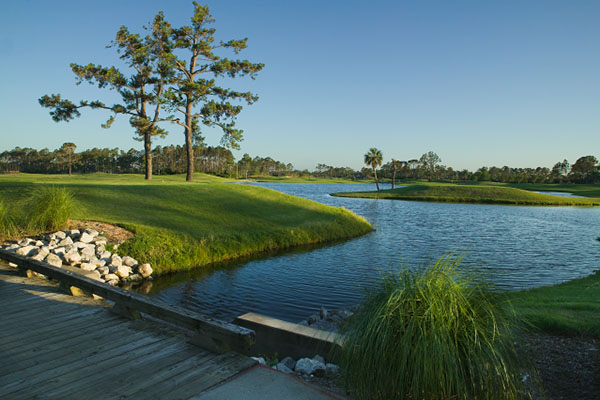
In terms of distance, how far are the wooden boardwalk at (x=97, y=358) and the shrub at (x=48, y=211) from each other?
7.84 m

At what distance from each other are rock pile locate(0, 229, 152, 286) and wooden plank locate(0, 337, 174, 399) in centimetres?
586

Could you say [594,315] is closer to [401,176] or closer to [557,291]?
[557,291]

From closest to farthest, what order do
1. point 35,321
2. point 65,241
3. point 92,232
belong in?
point 35,321 → point 65,241 → point 92,232

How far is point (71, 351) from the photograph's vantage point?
4.91m

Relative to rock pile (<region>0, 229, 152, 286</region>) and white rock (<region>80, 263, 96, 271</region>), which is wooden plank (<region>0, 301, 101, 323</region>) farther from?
white rock (<region>80, 263, 96, 271</region>)

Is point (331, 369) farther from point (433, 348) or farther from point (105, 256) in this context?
point (105, 256)

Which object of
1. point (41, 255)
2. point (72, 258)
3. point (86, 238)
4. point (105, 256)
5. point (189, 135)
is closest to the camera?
point (41, 255)

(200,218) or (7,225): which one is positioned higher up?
(7,225)

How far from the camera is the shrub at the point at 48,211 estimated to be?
13.4 metres

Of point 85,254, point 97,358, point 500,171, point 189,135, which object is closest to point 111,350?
point 97,358

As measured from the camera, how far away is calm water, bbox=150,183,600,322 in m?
11.1

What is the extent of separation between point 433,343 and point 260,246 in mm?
15179

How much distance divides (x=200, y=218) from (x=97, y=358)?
49.0ft

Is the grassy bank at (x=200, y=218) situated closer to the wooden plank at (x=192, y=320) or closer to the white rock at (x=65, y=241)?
the white rock at (x=65, y=241)
